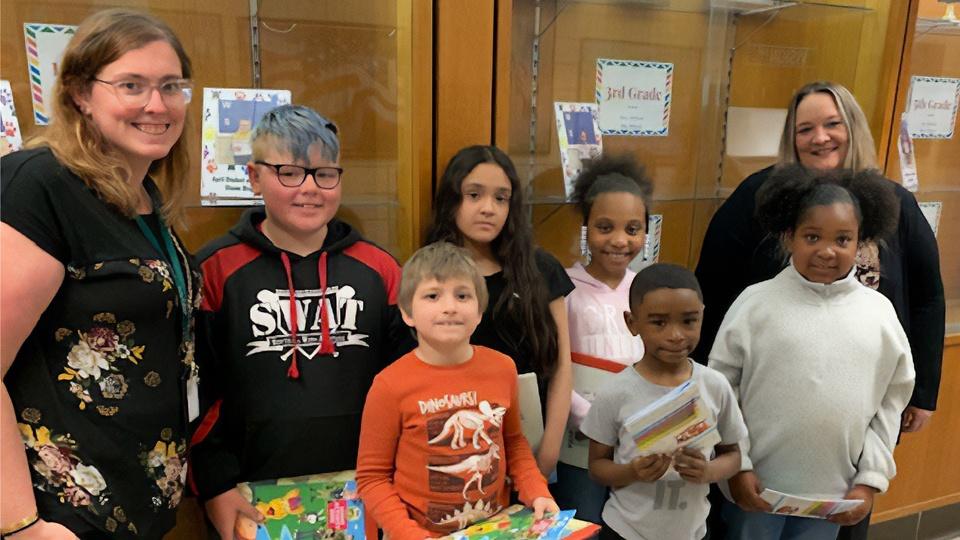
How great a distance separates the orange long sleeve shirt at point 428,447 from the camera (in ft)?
4.17

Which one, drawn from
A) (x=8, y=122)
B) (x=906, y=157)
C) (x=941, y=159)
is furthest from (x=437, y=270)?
(x=941, y=159)

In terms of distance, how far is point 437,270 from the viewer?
1285mm

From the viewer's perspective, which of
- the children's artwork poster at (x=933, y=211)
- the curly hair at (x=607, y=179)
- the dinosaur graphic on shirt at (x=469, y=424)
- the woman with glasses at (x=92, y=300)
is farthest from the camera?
the children's artwork poster at (x=933, y=211)

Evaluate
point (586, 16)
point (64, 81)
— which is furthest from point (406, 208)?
point (586, 16)

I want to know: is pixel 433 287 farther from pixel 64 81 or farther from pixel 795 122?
pixel 795 122

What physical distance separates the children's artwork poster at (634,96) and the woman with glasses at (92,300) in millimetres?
1515

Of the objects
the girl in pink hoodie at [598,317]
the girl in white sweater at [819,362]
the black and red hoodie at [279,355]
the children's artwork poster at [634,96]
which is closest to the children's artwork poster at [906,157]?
the children's artwork poster at [634,96]

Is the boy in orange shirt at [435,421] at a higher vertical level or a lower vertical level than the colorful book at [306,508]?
higher

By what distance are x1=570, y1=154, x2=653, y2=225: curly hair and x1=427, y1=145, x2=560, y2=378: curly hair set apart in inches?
11.3

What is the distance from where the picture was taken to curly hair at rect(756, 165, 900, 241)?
1.65 metres

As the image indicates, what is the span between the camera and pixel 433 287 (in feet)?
4.19

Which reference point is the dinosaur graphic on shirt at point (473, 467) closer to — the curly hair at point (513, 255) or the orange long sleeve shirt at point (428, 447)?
the orange long sleeve shirt at point (428, 447)

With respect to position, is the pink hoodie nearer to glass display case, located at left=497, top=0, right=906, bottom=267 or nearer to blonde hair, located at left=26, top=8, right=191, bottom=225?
glass display case, located at left=497, top=0, right=906, bottom=267

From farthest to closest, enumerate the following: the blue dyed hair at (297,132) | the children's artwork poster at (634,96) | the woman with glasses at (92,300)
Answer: the children's artwork poster at (634,96) → the blue dyed hair at (297,132) → the woman with glasses at (92,300)
